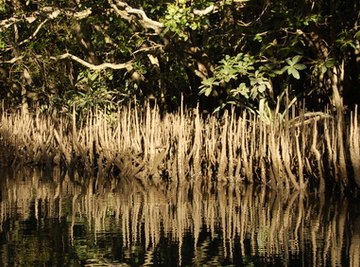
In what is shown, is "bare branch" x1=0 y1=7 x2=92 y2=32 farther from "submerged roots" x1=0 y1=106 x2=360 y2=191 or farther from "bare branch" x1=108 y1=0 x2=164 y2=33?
"submerged roots" x1=0 y1=106 x2=360 y2=191

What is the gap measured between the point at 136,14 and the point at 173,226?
4461 mm

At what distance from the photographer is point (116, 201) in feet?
32.5

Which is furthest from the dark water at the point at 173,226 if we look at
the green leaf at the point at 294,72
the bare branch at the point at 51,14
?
the bare branch at the point at 51,14

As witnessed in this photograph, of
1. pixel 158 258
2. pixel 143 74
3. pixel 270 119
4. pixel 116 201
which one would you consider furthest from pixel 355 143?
pixel 143 74

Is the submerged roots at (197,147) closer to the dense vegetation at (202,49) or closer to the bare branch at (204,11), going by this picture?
the dense vegetation at (202,49)

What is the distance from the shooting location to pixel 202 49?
495 inches

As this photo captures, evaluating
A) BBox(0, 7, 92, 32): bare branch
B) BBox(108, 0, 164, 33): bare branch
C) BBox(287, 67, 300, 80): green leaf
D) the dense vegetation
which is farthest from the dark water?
BBox(0, 7, 92, 32): bare branch

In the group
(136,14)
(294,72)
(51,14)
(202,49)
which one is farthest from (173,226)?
(51,14)

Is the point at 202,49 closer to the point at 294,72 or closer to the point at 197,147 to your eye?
the point at 197,147

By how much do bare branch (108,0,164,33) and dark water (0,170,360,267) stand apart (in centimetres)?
227

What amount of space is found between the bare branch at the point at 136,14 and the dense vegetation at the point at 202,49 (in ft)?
0.06

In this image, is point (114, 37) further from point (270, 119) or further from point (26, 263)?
point (26, 263)

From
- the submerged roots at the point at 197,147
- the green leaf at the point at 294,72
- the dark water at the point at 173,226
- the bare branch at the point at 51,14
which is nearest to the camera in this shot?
the dark water at the point at 173,226

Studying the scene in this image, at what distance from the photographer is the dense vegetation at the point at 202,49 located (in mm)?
11164
